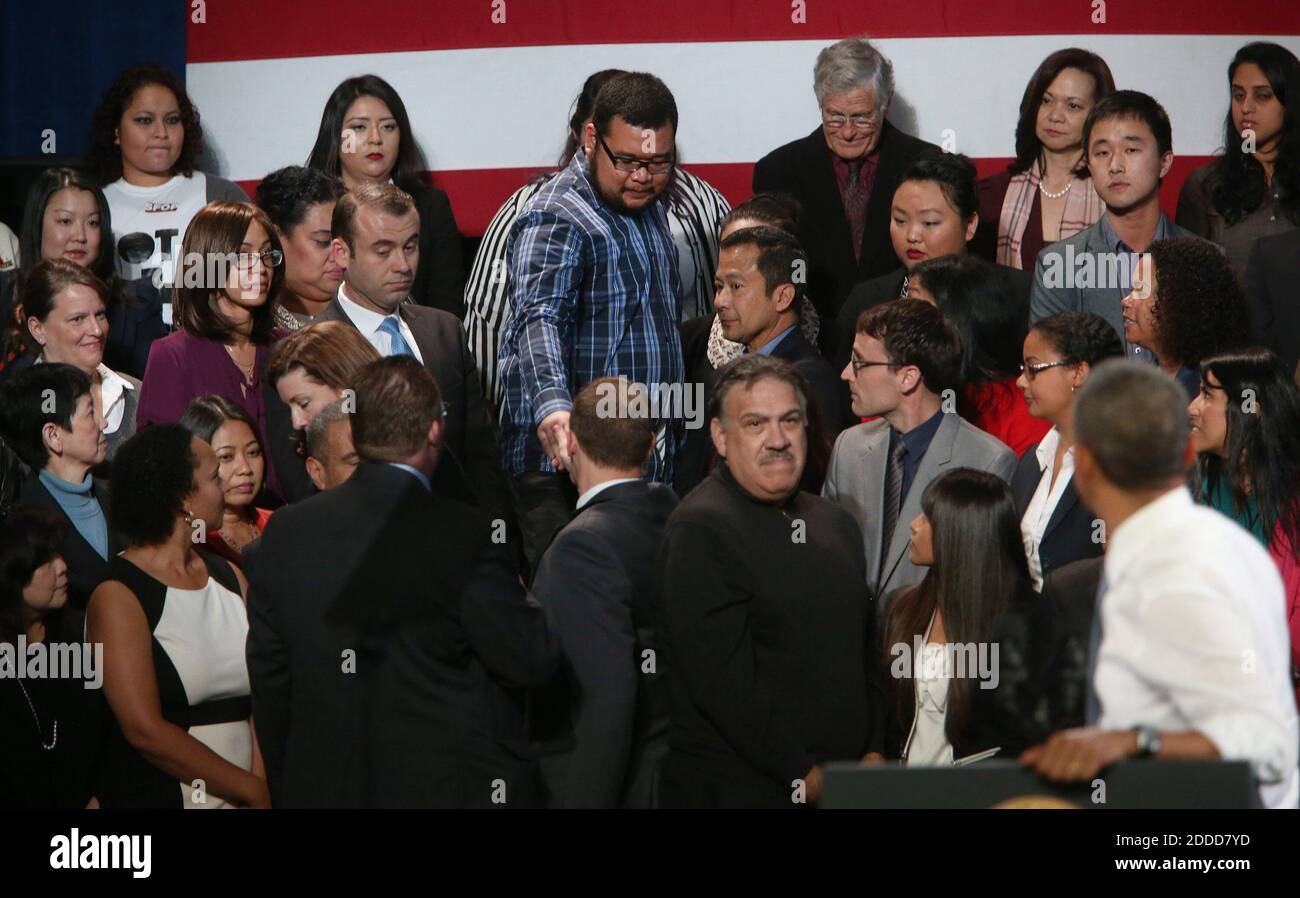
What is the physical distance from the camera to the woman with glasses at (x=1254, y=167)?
5.05m

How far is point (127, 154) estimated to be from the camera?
5.36 metres

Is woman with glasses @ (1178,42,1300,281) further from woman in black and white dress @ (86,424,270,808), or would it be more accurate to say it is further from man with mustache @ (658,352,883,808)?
woman in black and white dress @ (86,424,270,808)

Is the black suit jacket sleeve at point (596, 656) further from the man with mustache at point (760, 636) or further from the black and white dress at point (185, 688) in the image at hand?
the black and white dress at point (185, 688)

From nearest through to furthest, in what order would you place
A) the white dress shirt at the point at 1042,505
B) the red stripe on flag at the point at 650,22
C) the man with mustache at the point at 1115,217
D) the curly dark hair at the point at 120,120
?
the white dress shirt at the point at 1042,505, the man with mustache at the point at 1115,217, the curly dark hair at the point at 120,120, the red stripe on flag at the point at 650,22

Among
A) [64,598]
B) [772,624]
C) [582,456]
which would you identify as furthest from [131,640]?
[772,624]

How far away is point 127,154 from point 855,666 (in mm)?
3142

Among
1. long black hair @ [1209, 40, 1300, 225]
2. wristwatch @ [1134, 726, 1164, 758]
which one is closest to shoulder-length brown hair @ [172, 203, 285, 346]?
long black hair @ [1209, 40, 1300, 225]

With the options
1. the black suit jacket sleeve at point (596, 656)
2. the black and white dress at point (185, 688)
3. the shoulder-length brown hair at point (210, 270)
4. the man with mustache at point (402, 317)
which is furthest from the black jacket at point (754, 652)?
the shoulder-length brown hair at point (210, 270)

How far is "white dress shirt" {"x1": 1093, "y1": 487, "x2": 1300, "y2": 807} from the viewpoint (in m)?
2.13

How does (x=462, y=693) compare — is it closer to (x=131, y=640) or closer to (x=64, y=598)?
(x=131, y=640)

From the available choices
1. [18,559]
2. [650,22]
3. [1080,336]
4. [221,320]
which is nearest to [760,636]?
[1080,336]

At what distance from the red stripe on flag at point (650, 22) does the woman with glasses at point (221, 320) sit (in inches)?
67.6

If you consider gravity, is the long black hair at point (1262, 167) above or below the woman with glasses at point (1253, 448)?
above
